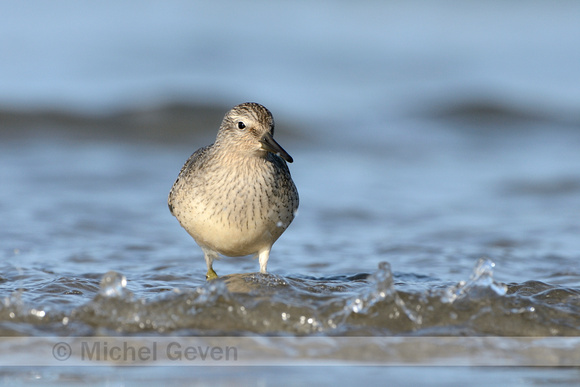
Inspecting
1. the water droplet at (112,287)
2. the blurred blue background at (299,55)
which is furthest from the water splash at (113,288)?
the blurred blue background at (299,55)

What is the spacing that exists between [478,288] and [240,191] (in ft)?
6.38

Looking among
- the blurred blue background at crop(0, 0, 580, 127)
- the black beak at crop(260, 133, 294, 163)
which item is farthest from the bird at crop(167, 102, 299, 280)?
the blurred blue background at crop(0, 0, 580, 127)

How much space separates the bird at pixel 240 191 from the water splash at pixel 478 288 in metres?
1.58

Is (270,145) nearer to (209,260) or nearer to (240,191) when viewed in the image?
(240,191)

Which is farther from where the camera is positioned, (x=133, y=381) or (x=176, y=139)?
(x=176, y=139)

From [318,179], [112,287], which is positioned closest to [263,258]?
[112,287]

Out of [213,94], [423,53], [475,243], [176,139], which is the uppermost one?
[423,53]

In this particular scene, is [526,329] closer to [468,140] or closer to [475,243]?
[475,243]

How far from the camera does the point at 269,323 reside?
17.5 feet

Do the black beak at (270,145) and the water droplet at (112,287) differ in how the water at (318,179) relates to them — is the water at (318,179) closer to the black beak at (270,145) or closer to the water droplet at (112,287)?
the water droplet at (112,287)

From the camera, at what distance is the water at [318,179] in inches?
209

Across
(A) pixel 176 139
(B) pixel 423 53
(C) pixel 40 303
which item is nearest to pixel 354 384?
(C) pixel 40 303

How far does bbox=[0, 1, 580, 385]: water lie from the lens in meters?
5.32

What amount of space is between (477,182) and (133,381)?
7.57 meters
